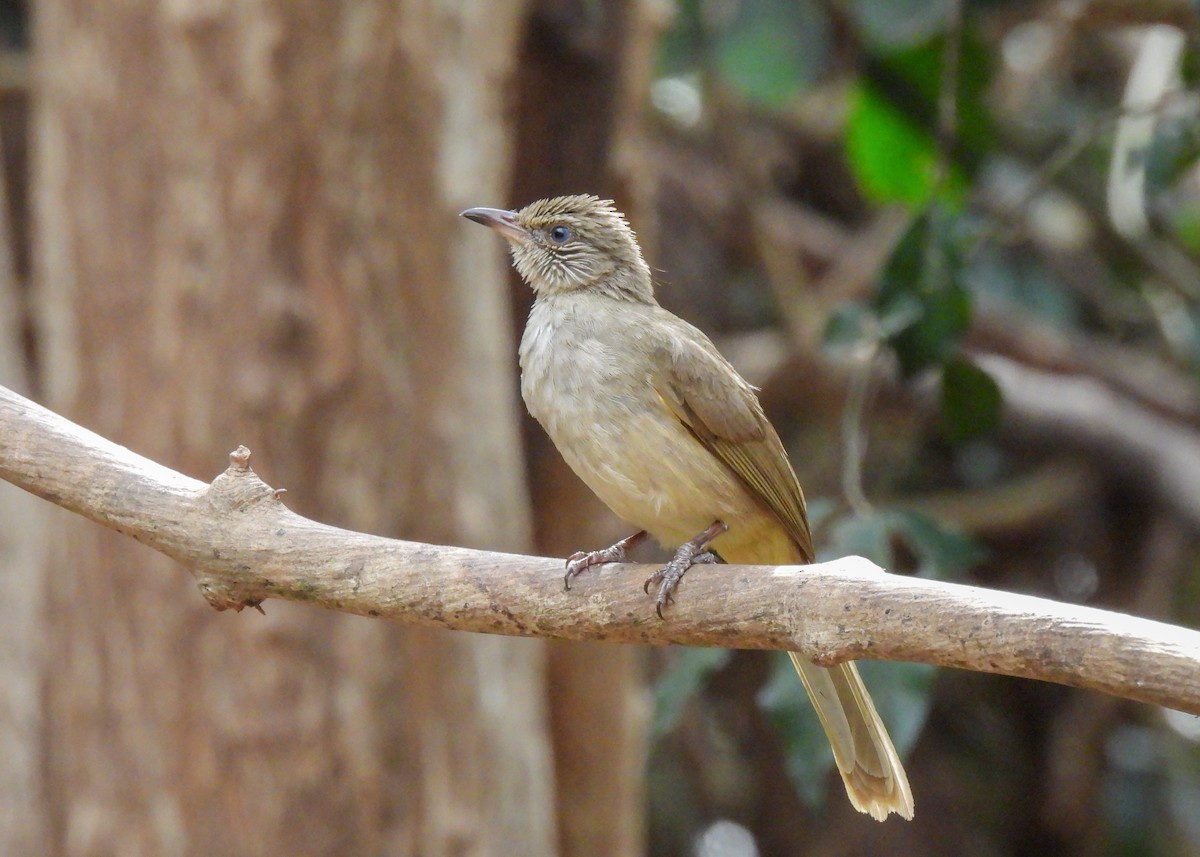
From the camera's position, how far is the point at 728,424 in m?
4.04

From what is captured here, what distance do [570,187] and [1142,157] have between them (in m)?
2.28

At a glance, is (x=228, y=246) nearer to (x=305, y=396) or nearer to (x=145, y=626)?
(x=305, y=396)

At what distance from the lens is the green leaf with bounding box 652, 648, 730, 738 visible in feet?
15.3

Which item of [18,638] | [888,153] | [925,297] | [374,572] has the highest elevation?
[888,153]

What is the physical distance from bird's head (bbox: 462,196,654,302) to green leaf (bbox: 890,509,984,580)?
1075 mm

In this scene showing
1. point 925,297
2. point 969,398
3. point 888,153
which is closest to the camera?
point 925,297

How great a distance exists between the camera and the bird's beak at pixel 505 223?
183 inches

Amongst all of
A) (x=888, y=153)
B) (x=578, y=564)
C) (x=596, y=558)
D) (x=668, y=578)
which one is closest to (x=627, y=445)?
(x=596, y=558)

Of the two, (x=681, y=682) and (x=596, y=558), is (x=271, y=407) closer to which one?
(x=681, y=682)

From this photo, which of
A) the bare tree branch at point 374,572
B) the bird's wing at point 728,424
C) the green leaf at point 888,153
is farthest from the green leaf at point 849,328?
the bare tree branch at point 374,572

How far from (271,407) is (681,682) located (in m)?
1.76

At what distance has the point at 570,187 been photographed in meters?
6.32

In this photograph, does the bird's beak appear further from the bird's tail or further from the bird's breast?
the bird's tail

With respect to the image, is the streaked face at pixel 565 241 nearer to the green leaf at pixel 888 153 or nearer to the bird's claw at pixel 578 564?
the bird's claw at pixel 578 564
